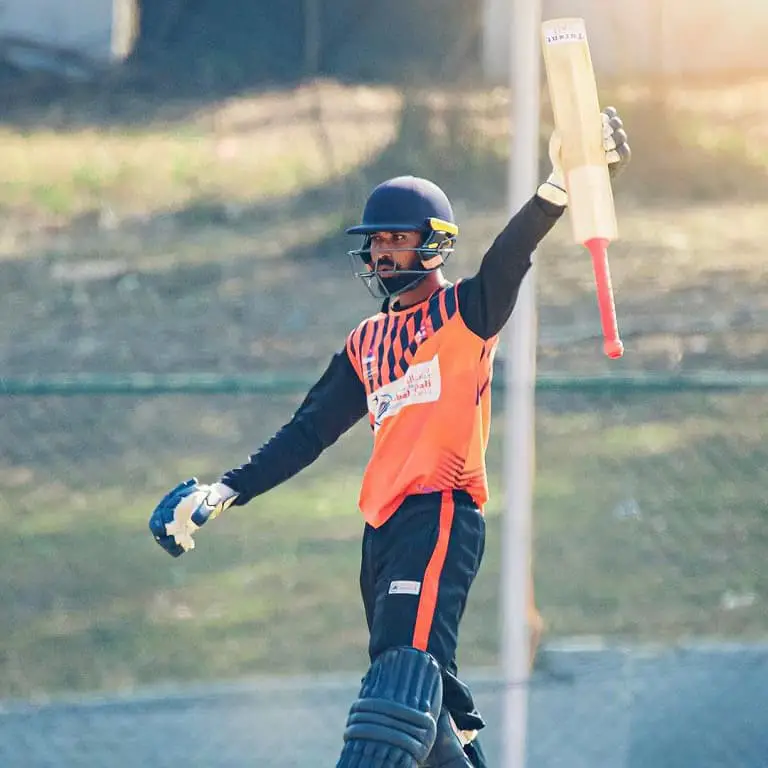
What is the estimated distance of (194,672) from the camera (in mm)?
7402

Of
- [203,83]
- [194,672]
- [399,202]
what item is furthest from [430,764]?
[203,83]

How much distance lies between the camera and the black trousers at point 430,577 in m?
4.57

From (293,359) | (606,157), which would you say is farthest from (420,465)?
(293,359)

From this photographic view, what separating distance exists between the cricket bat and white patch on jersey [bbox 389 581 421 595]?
80 centimetres

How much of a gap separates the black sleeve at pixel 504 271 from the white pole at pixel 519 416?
2.17ft

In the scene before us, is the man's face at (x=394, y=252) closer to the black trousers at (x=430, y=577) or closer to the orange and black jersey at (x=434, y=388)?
the orange and black jersey at (x=434, y=388)

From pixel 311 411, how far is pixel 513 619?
992 mm

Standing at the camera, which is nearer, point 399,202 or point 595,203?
point 595,203

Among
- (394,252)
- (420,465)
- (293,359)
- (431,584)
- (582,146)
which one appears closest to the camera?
(582,146)

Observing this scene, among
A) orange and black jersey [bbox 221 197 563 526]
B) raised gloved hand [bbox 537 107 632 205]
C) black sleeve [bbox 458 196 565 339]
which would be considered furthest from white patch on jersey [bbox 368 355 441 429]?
raised gloved hand [bbox 537 107 632 205]

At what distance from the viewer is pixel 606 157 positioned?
4.41 m

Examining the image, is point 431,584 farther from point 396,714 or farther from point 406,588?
point 396,714

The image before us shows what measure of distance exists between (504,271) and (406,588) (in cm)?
87

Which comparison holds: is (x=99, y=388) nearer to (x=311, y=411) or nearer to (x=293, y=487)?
(x=311, y=411)
